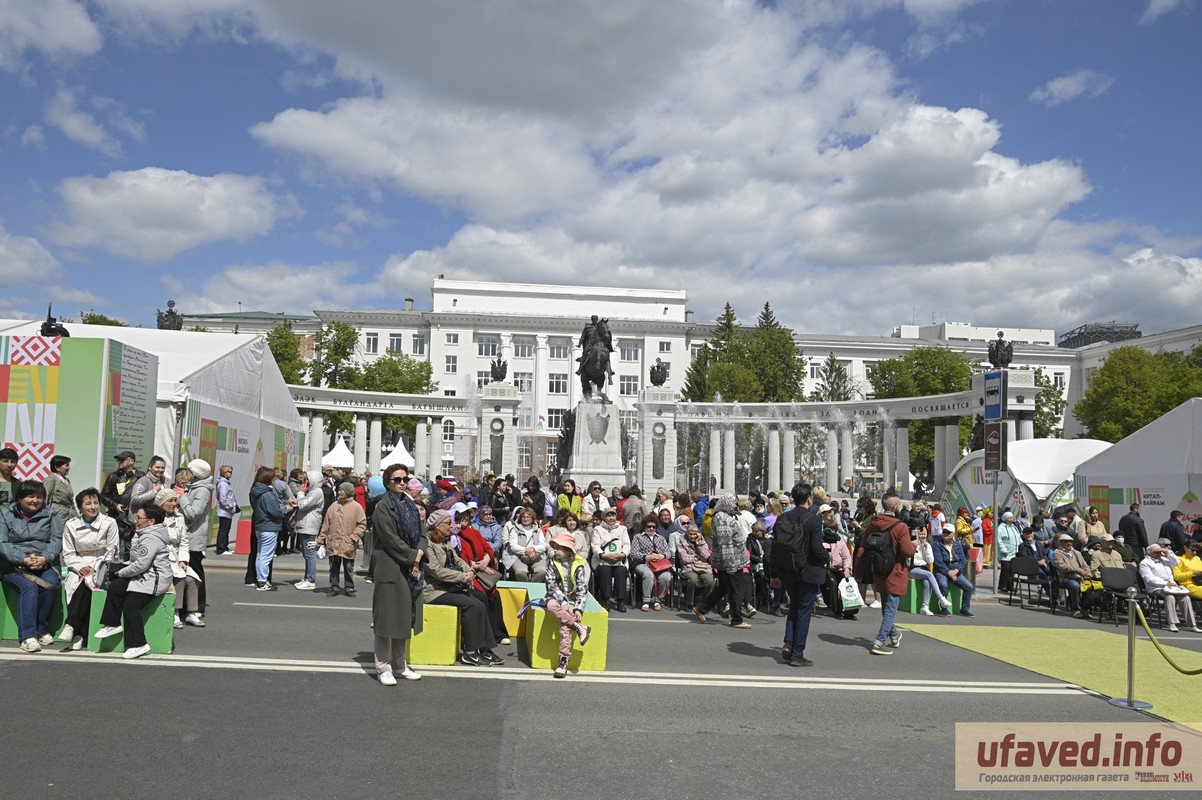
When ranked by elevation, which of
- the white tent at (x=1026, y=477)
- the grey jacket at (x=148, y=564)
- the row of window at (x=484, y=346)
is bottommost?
the grey jacket at (x=148, y=564)

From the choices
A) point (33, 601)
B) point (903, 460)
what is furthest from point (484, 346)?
point (33, 601)

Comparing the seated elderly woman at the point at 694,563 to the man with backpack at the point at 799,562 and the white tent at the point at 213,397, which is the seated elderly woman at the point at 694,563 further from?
the white tent at the point at 213,397

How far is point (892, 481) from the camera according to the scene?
54750 mm

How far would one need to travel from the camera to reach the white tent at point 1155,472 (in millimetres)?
19031

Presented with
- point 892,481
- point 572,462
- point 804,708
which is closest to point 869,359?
point 892,481

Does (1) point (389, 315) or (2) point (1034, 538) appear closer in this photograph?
(2) point (1034, 538)

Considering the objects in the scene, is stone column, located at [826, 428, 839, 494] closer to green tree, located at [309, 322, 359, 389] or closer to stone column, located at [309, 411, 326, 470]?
stone column, located at [309, 411, 326, 470]

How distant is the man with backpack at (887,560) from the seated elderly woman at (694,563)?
2943 mm

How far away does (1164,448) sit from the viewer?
65.4ft

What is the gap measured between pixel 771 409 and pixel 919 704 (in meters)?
47.4

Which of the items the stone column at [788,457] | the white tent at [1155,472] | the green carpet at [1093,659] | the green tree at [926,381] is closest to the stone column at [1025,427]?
the stone column at [788,457]

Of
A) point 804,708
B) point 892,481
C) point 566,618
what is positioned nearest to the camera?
point 804,708

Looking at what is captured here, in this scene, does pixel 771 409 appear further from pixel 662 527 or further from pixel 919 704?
pixel 919 704

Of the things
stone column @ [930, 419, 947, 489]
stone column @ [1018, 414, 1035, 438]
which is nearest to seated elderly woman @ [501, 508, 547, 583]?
stone column @ [1018, 414, 1035, 438]
